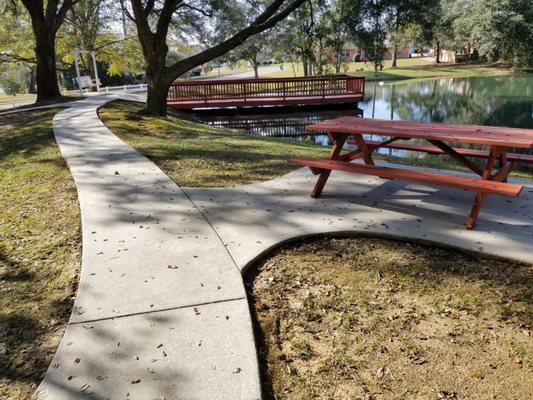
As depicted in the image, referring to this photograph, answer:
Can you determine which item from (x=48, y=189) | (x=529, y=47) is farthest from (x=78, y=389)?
(x=529, y=47)

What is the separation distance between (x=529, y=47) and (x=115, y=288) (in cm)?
3995

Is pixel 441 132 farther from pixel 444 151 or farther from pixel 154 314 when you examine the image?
pixel 154 314

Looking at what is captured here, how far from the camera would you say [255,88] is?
21.0m

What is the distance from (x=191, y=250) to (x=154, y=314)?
2.88 ft

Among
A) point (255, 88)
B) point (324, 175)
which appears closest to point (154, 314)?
point (324, 175)

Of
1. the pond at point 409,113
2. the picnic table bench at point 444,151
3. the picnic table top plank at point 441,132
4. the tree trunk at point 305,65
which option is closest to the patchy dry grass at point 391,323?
the picnic table bench at point 444,151

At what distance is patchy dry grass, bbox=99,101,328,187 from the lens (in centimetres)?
579

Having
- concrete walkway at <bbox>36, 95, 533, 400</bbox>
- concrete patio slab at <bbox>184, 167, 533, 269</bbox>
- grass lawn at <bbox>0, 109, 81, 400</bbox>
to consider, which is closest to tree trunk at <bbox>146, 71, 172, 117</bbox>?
grass lawn at <bbox>0, 109, 81, 400</bbox>

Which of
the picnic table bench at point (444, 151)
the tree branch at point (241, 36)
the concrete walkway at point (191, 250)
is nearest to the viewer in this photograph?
the concrete walkway at point (191, 250)

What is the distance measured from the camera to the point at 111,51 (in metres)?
30.6

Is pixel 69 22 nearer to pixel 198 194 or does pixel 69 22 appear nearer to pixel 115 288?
pixel 198 194

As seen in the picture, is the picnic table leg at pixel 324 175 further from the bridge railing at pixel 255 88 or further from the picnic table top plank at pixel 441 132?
the bridge railing at pixel 255 88

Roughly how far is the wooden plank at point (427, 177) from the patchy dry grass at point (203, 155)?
1.20m

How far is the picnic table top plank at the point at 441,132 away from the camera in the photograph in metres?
3.75
